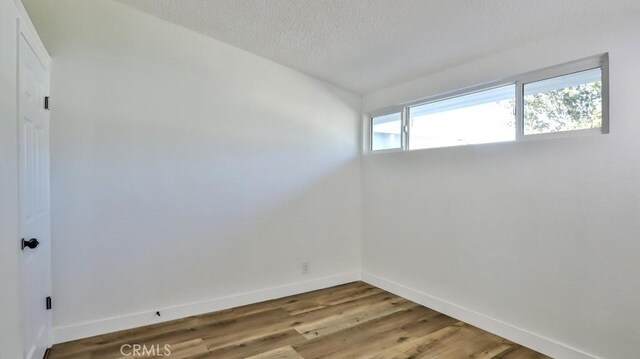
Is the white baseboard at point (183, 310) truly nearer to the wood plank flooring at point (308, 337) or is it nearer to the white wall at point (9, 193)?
the wood plank flooring at point (308, 337)

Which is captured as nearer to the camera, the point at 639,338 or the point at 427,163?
the point at 639,338

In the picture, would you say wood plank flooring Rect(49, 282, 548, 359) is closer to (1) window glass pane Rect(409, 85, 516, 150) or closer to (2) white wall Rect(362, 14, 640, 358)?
(2) white wall Rect(362, 14, 640, 358)

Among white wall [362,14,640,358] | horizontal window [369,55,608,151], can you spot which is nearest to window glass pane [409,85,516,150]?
horizontal window [369,55,608,151]

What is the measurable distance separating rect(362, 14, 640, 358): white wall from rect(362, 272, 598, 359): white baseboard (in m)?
0.02

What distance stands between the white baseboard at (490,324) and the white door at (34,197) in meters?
2.96

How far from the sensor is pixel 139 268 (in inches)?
104

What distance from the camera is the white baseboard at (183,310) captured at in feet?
7.86

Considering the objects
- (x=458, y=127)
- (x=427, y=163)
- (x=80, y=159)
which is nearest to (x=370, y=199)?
(x=427, y=163)

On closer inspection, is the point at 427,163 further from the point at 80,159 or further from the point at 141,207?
the point at 80,159

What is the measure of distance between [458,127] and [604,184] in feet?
3.97

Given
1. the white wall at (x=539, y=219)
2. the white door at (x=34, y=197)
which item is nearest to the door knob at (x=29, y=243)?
the white door at (x=34, y=197)

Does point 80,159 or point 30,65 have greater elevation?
point 30,65

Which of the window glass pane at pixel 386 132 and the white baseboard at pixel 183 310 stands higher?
the window glass pane at pixel 386 132

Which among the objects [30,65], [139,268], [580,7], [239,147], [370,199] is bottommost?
[139,268]
